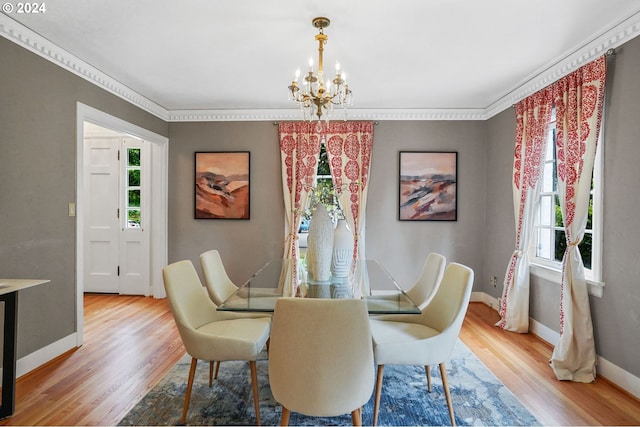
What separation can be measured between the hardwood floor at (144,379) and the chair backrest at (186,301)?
2.08 feet

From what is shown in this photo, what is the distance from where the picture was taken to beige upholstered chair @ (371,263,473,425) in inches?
78.2

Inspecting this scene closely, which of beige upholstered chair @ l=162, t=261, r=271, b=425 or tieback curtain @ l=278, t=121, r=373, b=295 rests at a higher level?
tieback curtain @ l=278, t=121, r=373, b=295

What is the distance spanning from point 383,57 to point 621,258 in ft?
7.85

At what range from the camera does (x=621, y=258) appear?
2.46 m

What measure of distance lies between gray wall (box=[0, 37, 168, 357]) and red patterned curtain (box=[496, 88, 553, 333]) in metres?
4.25

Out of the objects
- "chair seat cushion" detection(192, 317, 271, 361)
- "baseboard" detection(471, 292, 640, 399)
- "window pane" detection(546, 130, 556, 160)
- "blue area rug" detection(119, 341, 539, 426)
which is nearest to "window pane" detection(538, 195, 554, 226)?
"window pane" detection(546, 130, 556, 160)

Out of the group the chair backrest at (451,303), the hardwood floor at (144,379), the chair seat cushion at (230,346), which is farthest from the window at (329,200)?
the chair seat cushion at (230,346)

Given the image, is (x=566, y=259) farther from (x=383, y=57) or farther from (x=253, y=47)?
(x=253, y=47)

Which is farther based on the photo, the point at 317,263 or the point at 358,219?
the point at 358,219

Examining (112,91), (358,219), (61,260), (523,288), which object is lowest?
(523,288)

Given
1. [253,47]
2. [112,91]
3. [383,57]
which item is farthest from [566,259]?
[112,91]

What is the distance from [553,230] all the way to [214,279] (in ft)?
10.4

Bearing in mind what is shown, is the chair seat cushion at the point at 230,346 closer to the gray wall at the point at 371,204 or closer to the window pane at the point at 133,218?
the gray wall at the point at 371,204

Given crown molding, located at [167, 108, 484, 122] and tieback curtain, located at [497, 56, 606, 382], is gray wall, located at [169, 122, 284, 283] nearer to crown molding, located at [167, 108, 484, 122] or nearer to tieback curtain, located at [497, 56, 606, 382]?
crown molding, located at [167, 108, 484, 122]
